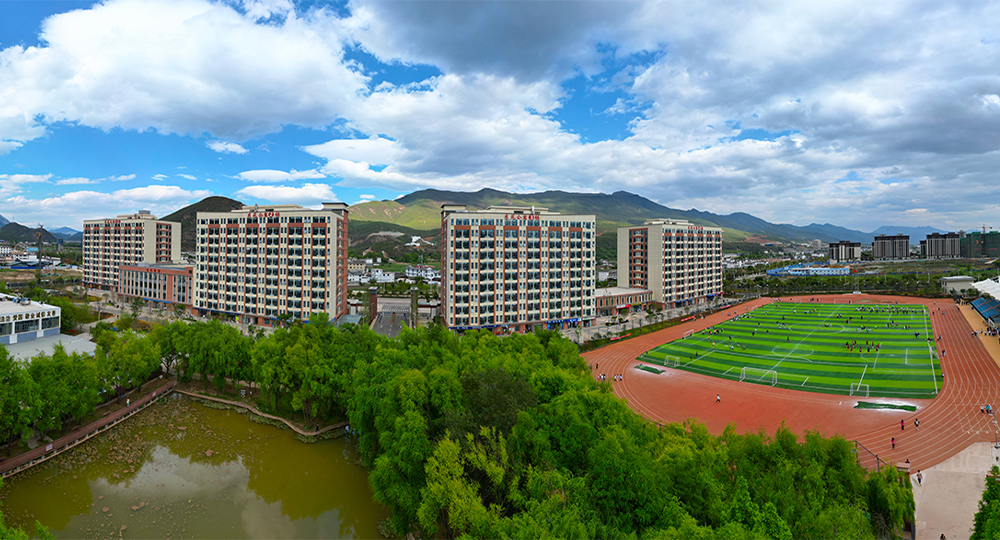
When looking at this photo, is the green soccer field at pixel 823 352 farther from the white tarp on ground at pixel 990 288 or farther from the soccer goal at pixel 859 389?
the white tarp on ground at pixel 990 288

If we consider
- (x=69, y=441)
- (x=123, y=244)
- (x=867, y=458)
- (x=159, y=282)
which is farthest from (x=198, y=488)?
(x=123, y=244)

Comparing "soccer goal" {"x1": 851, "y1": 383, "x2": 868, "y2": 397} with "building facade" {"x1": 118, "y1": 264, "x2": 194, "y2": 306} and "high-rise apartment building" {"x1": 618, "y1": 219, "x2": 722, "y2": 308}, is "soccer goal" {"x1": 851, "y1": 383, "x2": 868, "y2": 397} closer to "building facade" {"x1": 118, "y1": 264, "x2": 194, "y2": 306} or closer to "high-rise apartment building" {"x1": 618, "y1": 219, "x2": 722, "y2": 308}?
"high-rise apartment building" {"x1": 618, "y1": 219, "x2": 722, "y2": 308}

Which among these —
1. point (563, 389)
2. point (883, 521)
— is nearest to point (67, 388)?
point (563, 389)

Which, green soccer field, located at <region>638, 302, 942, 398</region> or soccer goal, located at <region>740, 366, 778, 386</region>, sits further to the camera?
soccer goal, located at <region>740, 366, 778, 386</region>

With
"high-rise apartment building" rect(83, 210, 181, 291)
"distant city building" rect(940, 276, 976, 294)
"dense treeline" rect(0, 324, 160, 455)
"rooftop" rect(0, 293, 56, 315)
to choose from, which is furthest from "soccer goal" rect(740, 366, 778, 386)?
"high-rise apartment building" rect(83, 210, 181, 291)

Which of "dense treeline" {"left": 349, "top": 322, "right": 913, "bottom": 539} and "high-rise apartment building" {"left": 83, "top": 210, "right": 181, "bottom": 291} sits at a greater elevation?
"high-rise apartment building" {"left": 83, "top": 210, "right": 181, "bottom": 291}

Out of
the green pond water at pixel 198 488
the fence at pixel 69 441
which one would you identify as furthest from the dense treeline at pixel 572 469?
the fence at pixel 69 441
